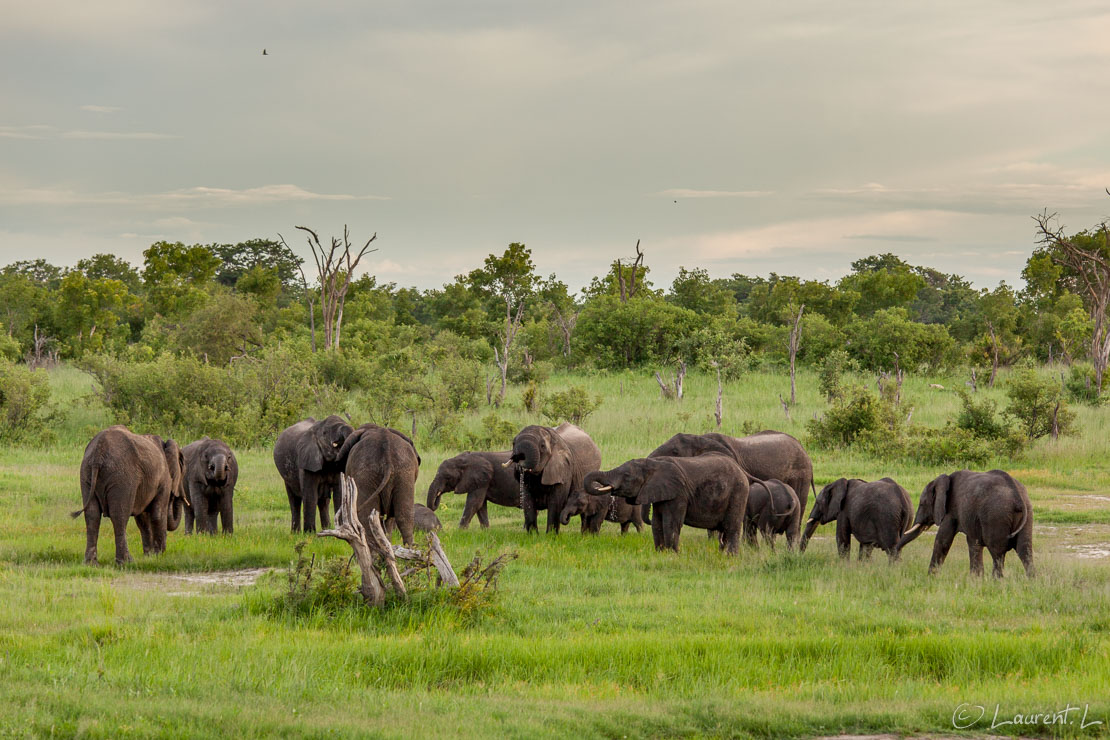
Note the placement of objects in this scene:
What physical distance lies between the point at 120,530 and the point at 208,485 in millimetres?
2560

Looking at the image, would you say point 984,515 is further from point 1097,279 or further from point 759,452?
point 1097,279

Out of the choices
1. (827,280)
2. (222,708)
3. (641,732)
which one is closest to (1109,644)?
(641,732)

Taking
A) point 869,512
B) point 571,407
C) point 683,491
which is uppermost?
point 571,407

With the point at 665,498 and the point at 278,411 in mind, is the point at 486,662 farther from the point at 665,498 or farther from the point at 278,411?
the point at 278,411

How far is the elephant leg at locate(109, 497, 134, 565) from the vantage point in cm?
1245

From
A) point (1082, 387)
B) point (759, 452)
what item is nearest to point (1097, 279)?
point (1082, 387)

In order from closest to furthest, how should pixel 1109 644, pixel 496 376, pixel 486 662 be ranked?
pixel 486 662 → pixel 1109 644 → pixel 496 376

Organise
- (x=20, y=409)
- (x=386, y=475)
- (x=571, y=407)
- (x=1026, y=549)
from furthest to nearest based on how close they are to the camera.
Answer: (x=571, y=407), (x=20, y=409), (x=386, y=475), (x=1026, y=549)

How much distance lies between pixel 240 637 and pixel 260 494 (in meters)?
11.2

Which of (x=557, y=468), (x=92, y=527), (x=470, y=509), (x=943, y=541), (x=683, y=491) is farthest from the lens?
(x=470, y=509)

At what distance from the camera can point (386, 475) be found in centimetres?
1353

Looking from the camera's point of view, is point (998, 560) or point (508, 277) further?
point (508, 277)

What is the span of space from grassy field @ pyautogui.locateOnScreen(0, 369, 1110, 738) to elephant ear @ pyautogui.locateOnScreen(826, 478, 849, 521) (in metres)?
0.59

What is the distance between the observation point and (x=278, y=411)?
2858 cm
